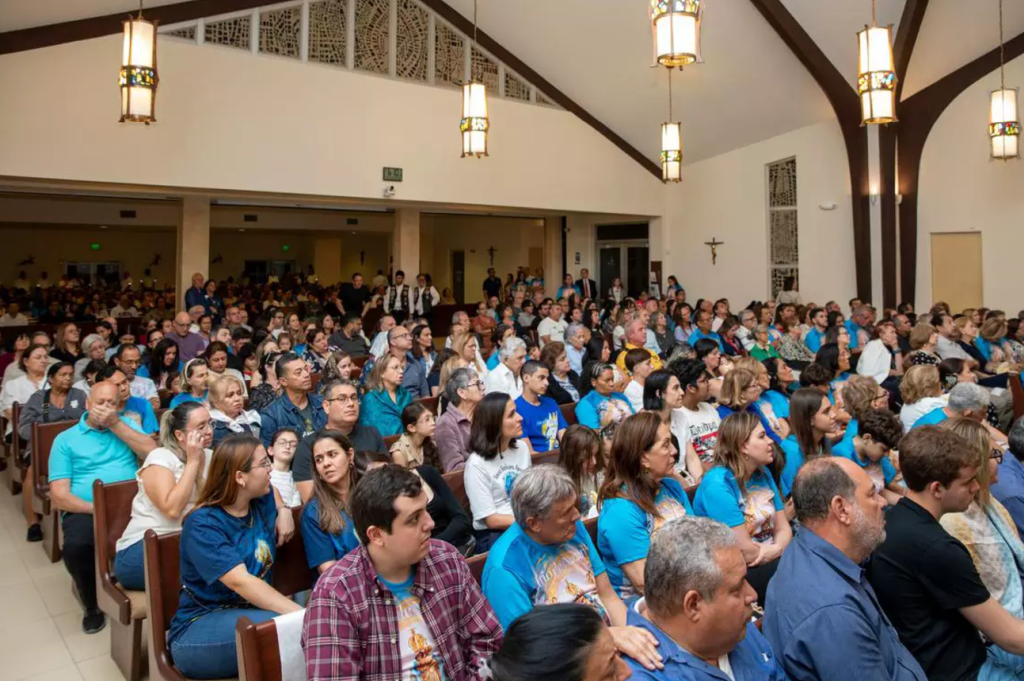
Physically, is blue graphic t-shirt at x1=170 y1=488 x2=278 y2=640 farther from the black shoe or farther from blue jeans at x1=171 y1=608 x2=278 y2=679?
the black shoe

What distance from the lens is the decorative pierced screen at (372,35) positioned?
10625 mm

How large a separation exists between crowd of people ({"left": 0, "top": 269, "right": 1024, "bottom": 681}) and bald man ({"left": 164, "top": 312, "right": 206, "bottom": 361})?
216 cm

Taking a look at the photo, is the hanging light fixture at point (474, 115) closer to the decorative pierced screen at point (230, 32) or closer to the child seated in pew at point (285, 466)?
the decorative pierced screen at point (230, 32)

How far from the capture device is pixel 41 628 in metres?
3.66

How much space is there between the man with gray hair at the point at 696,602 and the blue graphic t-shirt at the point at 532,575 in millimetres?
571

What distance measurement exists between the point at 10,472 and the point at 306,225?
11749 millimetres

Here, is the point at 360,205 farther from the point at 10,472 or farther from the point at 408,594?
the point at 408,594

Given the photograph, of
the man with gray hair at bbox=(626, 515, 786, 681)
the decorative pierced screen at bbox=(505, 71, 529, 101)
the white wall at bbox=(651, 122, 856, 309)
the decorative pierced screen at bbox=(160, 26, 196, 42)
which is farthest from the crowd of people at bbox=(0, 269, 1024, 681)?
the decorative pierced screen at bbox=(505, 71, 529, 101)

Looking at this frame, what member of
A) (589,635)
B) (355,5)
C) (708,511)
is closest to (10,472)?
(708,511)

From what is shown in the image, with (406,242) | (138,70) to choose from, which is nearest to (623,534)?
(138,70)

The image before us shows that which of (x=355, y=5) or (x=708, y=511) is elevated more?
(x=355, y=5)

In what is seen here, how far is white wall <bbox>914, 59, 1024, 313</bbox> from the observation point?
9922 mm

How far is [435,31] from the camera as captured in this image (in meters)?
11.4

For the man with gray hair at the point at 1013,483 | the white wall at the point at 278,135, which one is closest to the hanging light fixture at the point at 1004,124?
the white wall at the point at 278,135
